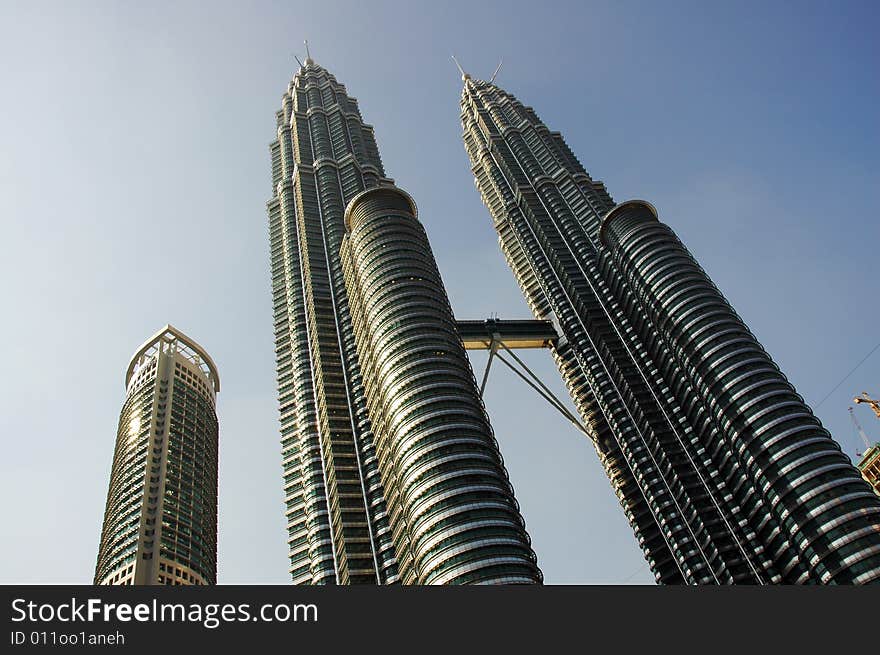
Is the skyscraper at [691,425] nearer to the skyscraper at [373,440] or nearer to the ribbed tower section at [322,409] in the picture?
the skyscraper at [373,440]

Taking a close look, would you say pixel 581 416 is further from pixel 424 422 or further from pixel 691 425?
pixel 424 422

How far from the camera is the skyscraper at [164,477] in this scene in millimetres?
135500


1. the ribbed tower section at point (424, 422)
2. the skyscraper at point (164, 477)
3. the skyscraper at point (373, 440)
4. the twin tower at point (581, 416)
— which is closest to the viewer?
the ribbed tower section at point (424, 422)

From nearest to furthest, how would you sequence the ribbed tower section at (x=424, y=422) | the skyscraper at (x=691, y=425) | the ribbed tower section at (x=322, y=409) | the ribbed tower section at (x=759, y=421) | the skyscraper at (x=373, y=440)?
1. the ribbed tower section at (x=424, y=422)
2. the skyscraper at (x=373, y=440)
3. the ribbed tower section at (x=759, y=421)
4. the skyscraper at (x=691, y=425)
5. the ribbed tower section at (x=322, y=409)

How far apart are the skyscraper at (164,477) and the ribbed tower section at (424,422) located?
148ft

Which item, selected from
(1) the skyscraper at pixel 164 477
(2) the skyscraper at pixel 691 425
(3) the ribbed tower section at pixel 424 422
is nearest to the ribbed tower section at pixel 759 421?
(2) the skyscraper at pixel 691 425

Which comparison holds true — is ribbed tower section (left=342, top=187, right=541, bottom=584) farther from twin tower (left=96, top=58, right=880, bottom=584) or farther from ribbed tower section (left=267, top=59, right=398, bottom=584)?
ribbed tower section (left=267, top=59, right=398, bottom=584)

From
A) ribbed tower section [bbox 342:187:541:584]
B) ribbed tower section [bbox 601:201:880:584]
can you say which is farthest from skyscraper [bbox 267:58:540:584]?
ribbed tower section [bbox 601:201:880:584]

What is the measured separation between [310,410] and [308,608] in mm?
95245

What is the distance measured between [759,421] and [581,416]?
178 ft

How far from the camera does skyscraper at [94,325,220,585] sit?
13550 centimetres

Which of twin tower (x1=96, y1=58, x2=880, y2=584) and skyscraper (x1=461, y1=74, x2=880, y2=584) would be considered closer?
twin tower (x1=96, y1=58, x2=880, y2=584)

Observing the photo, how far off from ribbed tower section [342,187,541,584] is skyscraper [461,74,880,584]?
42.7 meters

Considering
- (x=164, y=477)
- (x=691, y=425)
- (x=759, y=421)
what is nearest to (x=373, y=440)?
(x=164, y=477)
